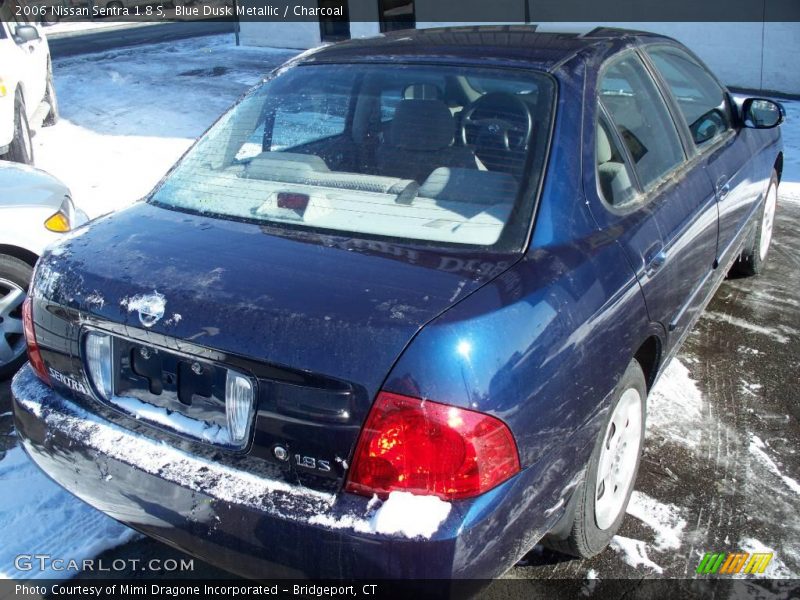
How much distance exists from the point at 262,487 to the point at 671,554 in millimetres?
1551

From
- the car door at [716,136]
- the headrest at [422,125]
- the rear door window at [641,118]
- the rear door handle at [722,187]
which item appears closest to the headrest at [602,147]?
the rear door window at [641,118]

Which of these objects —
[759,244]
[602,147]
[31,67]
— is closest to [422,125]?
[602,147]

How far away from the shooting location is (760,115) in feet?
13.5

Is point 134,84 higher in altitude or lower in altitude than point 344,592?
higher

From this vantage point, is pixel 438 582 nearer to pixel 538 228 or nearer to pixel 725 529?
pixel 538 228

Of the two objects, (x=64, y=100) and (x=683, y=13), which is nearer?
(x=683, y=13)

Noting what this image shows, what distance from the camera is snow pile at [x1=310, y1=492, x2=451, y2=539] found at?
1.88m

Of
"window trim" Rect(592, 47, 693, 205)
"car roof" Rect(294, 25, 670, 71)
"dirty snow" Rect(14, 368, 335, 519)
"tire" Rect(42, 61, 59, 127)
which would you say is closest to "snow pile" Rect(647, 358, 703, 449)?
"window trim" Rect(592, 47, 693, 205)

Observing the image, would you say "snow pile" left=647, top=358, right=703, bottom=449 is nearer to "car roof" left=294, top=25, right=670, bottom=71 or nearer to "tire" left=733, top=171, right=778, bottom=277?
"tire" left=733, top=171, right=778, bottom=277

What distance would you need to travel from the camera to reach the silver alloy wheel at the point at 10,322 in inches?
159

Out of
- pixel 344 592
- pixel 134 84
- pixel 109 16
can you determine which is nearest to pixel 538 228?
pixel 344 592

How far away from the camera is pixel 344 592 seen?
1984 mm

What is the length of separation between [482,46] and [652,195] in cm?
84

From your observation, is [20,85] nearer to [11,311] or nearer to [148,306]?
[11,311]
